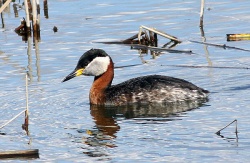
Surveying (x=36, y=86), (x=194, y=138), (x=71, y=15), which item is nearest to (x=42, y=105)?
(x=36, y=86)

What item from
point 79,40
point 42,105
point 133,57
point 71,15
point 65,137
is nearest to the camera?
point 65,137

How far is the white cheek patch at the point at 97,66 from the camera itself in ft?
48.5

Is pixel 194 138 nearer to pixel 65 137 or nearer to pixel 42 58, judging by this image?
pixel 65 137

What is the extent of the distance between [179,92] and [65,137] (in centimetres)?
280

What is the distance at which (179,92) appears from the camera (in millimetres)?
14266

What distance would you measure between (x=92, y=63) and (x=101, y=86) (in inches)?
16.0

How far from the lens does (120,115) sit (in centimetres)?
1366

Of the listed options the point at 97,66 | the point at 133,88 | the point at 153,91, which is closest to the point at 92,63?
the point at 97,66

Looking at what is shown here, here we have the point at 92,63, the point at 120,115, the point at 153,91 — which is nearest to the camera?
the point at 120,115

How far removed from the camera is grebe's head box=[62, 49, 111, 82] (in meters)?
14.8

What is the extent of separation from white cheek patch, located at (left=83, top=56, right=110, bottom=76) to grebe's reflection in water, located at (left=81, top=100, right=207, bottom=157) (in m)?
0.70

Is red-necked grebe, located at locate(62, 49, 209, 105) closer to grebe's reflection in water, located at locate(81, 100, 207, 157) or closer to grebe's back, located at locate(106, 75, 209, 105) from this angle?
grebe's back, located at locate(106, 75, 209, 105)

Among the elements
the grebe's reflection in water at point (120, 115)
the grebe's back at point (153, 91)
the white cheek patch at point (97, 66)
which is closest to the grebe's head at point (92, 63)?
the white cheek patch at point (97, 66)

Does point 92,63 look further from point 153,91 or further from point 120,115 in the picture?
point 120,115
